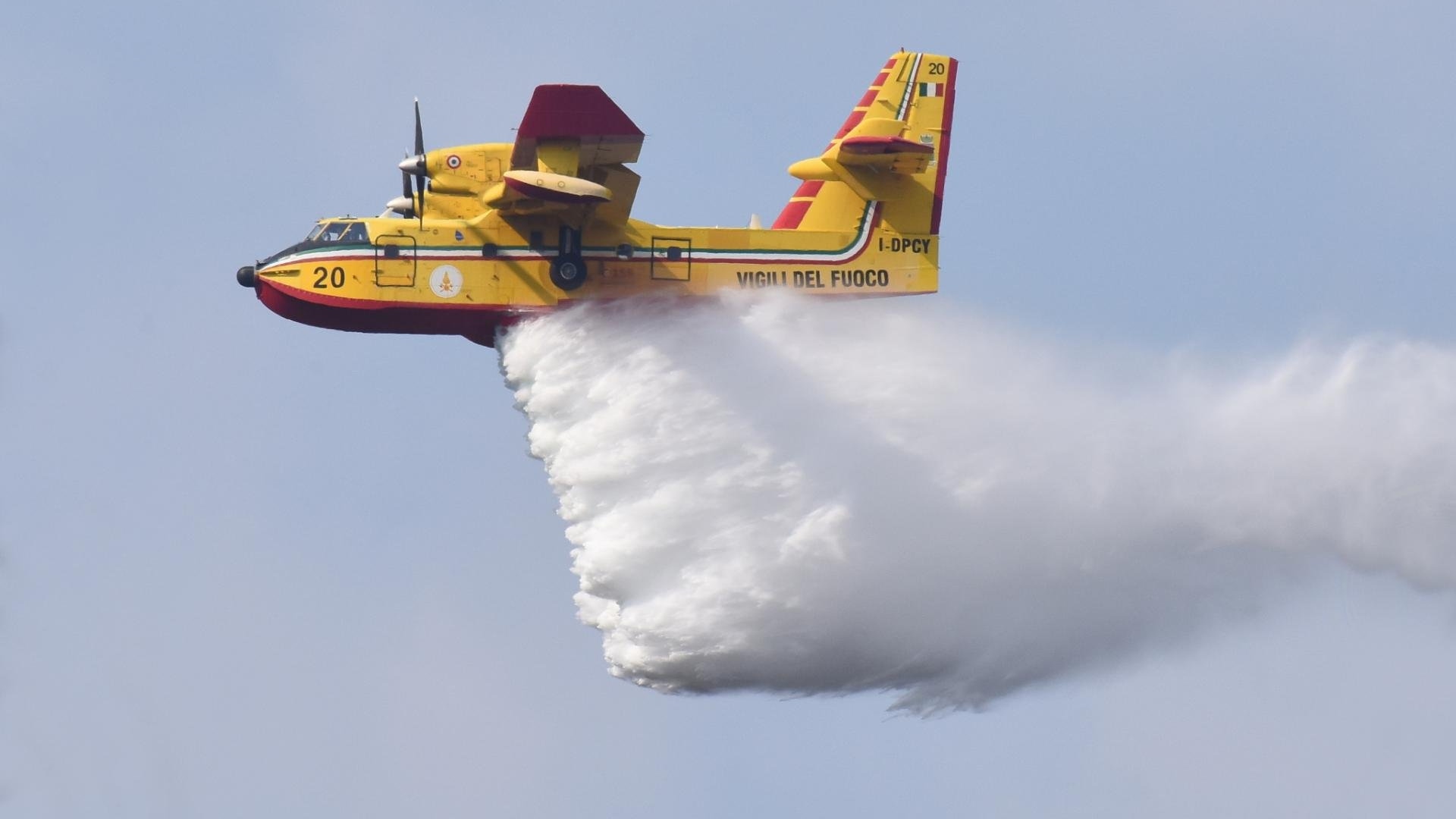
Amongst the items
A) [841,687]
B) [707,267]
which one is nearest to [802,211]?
[707,267]

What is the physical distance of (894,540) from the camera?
26812 millimetres

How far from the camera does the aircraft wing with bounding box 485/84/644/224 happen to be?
26078mm

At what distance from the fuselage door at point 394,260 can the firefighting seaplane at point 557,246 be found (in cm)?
2

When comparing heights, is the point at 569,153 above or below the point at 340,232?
above

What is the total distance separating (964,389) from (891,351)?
113 cm

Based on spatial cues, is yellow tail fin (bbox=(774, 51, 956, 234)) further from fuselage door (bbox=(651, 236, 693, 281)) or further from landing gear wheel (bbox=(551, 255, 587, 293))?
landing gear wheel (bbox=(551, 255, 587, 293))

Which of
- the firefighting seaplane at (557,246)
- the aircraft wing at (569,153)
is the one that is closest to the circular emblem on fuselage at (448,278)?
the firefighting seaplane at (557,246)

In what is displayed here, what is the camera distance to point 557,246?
27844 mm

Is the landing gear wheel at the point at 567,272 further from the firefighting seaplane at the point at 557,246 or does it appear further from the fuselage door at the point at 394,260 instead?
the fuselage door at the point at 394,260

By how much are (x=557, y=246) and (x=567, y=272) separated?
0.39 m

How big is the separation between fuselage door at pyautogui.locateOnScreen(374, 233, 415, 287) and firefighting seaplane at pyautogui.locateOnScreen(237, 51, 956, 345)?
2 centimetres

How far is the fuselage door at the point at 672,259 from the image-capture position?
2802cm

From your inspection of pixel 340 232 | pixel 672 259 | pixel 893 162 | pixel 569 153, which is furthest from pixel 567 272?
pixel 893 162

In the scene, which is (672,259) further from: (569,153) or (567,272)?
(569,153)
